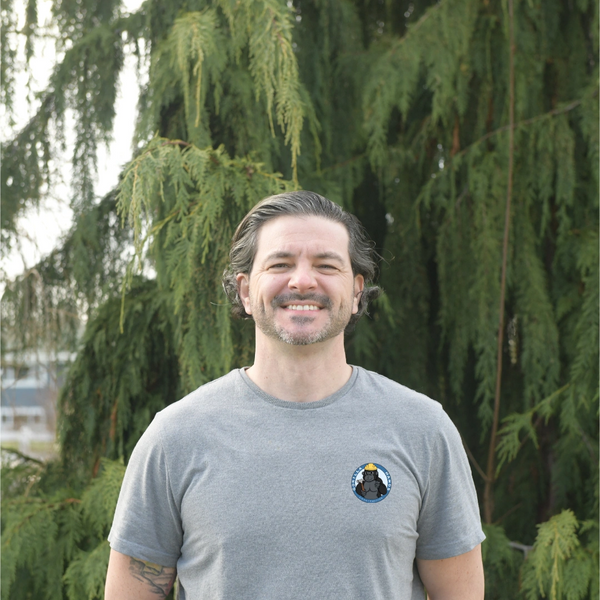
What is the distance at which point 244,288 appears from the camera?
1.39m

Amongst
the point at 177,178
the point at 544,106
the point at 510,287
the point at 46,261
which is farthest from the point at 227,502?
the point at 544,106

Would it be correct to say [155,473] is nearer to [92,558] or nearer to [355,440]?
[355,440]

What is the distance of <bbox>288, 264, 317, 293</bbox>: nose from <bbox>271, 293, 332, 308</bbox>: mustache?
0.01 metres

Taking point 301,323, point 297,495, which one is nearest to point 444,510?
point 297,495

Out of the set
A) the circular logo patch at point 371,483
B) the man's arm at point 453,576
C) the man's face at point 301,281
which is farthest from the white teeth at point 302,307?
the man's arm at point 453,576

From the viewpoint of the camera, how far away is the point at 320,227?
1.27 meters

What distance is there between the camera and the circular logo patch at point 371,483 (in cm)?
114

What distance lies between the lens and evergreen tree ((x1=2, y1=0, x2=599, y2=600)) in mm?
1861

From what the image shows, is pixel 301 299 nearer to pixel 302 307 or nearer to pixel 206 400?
pixel 302 307

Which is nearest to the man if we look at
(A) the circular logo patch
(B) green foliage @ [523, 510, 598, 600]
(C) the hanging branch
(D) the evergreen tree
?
(A) the circular logo patch

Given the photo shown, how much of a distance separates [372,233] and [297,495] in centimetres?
145

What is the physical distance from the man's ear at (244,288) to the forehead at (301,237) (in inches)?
3.7

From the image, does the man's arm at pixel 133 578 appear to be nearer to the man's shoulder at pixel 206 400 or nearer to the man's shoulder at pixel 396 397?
the man's shoulder at pixel 206 400

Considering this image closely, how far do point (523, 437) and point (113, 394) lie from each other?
1.33 meters
